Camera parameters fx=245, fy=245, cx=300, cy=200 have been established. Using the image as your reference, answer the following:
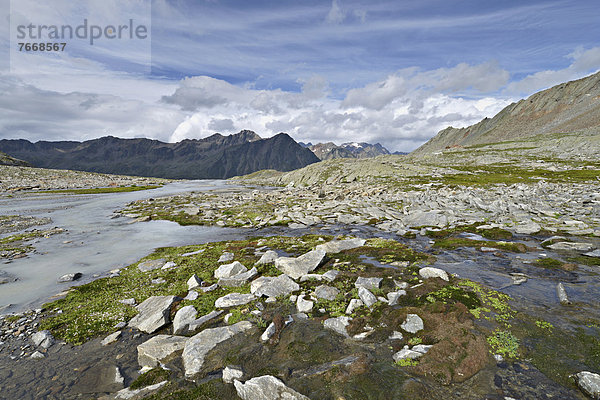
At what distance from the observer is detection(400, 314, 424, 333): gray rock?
9820mm

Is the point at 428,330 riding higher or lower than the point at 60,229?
higher

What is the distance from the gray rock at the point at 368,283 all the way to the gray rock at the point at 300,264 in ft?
10.9

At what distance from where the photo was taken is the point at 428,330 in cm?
968

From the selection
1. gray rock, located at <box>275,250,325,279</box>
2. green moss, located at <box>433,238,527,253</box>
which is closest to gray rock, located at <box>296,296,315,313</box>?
gray rock, located at <box>275,250,325,279</box>

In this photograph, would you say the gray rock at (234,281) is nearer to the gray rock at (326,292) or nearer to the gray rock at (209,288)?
the gray rock at (209,288)

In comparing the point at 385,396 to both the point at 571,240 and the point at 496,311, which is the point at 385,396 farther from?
the point at 571,240

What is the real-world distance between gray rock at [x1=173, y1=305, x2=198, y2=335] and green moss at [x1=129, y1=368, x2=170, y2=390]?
2.37 m

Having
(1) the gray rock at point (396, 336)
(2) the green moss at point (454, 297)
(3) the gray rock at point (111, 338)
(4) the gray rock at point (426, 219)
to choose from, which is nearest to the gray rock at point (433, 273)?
(2) the green moss at point (454, 297)

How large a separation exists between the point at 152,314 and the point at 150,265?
900 centimetres

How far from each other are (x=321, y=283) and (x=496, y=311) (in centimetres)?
815

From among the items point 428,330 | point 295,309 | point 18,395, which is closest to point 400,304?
point 428,330

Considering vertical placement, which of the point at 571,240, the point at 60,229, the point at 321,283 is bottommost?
the point at 60,229

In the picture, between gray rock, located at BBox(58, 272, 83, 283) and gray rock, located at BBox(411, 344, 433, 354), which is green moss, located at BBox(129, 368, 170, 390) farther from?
gray rock, located at BBox(58, 272, 83, 283)

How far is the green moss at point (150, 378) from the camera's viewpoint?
26.8 feet
